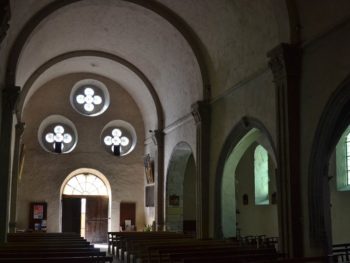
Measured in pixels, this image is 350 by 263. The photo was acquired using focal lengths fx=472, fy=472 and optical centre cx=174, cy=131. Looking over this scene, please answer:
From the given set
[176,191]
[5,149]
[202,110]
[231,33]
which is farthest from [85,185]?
[231,33]

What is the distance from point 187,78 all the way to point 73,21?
171 inches

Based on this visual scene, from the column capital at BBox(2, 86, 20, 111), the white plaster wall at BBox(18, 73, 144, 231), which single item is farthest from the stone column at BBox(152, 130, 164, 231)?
the column capital at BBox(2, 86, 20, 111)

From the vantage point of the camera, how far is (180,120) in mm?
17422

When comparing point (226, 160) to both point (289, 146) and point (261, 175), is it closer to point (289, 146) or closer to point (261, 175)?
point (289, 146)

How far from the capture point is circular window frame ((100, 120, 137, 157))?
22688 millimetres

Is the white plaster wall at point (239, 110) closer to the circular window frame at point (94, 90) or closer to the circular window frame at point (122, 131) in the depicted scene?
the circular window frame at point (122, 131)

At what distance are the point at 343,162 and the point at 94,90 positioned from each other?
12166mm

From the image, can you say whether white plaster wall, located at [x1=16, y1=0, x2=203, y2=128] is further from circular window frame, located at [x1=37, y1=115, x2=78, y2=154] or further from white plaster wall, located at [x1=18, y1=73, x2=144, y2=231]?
circular window frame, located at [x1=37, y1=115, x2=78, y2=154]

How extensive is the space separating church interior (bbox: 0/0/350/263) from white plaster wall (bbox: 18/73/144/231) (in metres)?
0.05

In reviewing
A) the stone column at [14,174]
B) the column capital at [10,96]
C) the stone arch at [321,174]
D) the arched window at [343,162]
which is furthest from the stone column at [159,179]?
the stone arch at [321,174]

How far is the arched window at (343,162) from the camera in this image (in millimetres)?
16031

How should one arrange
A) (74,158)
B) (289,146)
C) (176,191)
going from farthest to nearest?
(74,158) → (176,191) → (289,146)

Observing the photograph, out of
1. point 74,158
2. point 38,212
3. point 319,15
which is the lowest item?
point 38,212

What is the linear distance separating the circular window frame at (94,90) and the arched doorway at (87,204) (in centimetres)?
282
